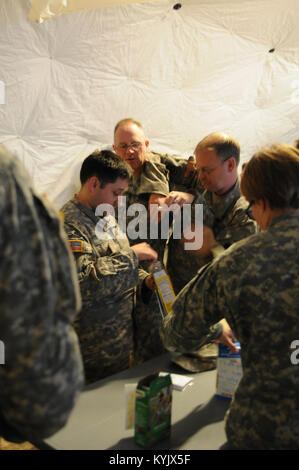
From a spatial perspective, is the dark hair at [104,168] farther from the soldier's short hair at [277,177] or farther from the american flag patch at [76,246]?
the soldier's short hair at [277,177]

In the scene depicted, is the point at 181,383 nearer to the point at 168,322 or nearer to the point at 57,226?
the point at 168,322

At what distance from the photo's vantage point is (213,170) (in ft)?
7.02

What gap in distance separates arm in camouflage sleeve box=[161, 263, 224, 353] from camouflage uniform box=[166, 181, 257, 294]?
0.69 metres

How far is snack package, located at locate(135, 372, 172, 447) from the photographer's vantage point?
117cm

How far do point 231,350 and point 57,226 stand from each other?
3.43 ft

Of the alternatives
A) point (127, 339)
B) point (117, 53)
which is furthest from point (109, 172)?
point (117, 53)

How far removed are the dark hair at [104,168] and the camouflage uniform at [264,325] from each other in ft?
3.40

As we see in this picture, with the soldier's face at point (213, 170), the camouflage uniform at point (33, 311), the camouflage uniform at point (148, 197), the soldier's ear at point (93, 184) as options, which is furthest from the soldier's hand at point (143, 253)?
the camouflage uniform at point (33, 311)

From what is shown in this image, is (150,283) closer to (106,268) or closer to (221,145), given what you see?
(106,268)

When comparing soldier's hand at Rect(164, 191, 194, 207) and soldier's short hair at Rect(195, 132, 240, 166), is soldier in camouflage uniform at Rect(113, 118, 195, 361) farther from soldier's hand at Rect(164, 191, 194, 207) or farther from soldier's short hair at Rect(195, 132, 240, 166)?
soldier's short hair at Rect(195, 132, 240, 166)

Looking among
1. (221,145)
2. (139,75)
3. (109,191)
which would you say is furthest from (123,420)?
(139,75)

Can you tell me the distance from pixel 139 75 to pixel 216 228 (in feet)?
6.08

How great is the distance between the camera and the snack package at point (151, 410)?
117 cm

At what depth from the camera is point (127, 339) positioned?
82.5 inches
